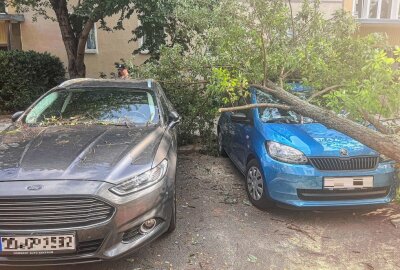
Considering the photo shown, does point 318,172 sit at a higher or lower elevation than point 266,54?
lower

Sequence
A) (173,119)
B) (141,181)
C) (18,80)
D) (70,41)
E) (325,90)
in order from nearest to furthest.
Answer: (141,181) < (173,119) < (325,90) < (70,41) < (18,80)

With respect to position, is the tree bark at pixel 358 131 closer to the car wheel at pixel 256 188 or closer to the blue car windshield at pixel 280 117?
the blue car windshield at pixel 280 117

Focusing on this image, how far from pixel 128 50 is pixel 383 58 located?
1475 centimetres

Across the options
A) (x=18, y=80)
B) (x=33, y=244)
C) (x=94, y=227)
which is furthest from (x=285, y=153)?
(x=18, y=80)

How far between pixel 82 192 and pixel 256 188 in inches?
96.4

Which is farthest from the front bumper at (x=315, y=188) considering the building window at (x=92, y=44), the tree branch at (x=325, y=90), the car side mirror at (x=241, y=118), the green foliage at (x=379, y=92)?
the building window at (x=92, y=44)

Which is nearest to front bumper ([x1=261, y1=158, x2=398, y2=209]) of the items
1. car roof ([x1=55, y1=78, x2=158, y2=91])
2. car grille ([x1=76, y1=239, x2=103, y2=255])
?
car roof ([x1=55, y1=78, x2=158, y2=91])

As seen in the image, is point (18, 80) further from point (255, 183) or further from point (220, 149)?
point (255, 183)

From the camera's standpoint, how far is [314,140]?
4727mm

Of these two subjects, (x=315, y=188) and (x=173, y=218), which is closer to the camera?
(x=173, y=218)

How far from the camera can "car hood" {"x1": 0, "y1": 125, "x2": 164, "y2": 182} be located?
332 centimetres

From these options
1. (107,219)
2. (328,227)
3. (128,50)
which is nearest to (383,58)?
(328,227)

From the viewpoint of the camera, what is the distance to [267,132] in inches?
195

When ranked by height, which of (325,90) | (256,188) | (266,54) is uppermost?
(266,54)
